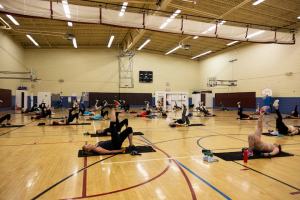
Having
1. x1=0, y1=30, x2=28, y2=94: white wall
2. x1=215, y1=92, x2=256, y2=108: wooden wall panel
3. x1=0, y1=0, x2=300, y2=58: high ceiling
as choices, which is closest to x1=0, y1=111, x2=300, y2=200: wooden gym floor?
x1=0, y1=0, x2=300, y2=58: high ceiling

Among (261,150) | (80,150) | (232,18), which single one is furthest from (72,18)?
(232,18)

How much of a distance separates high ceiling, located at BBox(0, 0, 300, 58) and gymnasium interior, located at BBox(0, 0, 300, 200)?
0.41 ft

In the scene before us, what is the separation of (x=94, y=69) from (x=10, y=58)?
9.60m

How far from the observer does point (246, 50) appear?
25703 millimetres

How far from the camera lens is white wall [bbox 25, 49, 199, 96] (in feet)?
95.6

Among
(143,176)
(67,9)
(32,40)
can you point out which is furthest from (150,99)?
(143,176)

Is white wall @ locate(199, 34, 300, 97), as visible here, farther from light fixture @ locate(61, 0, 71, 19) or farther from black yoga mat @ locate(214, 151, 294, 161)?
light fixture @ locate(61, 0, 71, 19)

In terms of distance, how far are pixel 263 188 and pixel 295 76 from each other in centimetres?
1923

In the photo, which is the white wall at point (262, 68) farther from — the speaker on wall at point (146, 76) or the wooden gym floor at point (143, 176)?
the wooden gym floor at point (143, 176)

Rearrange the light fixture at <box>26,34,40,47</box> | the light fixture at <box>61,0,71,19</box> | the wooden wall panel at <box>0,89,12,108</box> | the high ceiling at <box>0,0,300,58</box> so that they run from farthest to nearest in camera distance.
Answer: the light fixture at <box>26,34,40,47</box> → the wooden wall panel at <box>0,89,12,108</box> → the high ceiling at <box>0,0,300,58</box> → the light fixture at <box>61,0,71,19</box>

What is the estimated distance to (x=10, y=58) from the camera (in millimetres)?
23859

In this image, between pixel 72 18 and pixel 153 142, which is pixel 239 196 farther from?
pixel 72 18

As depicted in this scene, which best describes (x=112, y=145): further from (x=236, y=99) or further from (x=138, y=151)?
(x=236, y=99)

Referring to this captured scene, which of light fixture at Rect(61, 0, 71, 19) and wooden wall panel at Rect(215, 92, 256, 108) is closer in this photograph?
light fixture at Rect(61, 0, 71, 19)
